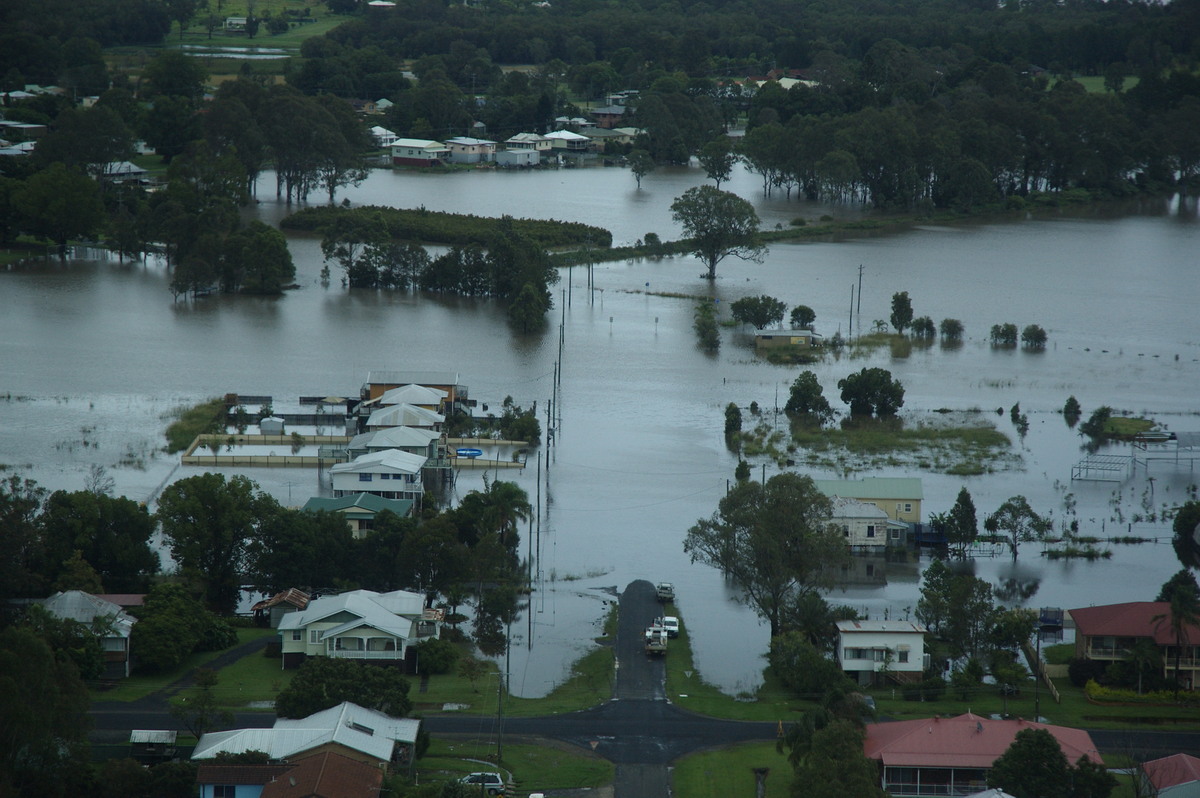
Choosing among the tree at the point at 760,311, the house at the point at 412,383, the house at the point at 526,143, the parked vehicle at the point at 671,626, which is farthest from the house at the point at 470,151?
the parked vehicle at the point at 671,626

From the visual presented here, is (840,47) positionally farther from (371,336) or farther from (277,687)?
(277,687)

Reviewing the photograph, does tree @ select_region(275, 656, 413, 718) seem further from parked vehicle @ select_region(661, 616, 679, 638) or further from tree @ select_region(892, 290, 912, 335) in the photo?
tree @ select_region(892, 290, 912, 335)

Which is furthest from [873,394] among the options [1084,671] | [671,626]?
[1084,671]

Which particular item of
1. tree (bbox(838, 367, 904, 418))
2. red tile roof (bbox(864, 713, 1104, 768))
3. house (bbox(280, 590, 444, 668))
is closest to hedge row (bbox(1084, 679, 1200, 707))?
red tile roof (bbox(864, 713, 1104, 768))

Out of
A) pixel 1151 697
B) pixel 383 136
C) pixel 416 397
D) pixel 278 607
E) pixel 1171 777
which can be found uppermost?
pixel 383 136

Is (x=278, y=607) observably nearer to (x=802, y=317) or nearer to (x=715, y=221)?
(x=802, y=317)

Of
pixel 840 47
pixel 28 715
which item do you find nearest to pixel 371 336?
pixel 28 715

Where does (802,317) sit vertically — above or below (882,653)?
above

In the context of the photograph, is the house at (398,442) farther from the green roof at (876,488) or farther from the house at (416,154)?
the house at (416,154)
